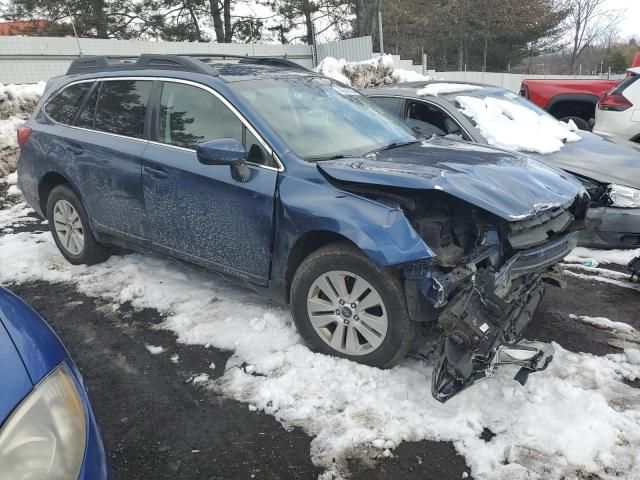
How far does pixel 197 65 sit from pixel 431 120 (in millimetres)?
2814

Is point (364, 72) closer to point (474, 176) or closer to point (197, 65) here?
point (197, 65)

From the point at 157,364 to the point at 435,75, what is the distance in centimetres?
2332

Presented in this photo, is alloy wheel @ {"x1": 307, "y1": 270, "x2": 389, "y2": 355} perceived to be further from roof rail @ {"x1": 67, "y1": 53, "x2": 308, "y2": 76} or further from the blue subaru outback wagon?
roof rail @ {"x1": 67, "y1": 53, "x2": 308, "y2": 76}

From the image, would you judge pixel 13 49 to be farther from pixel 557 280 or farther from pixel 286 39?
pixel 286 39

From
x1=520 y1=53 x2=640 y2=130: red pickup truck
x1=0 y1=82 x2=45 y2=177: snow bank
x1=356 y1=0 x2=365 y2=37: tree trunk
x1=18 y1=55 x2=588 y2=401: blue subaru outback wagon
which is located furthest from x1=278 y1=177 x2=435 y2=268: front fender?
x1=356 y1=0 x2=365 y2=37: tree trunk

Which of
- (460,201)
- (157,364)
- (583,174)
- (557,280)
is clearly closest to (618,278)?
(583,174)

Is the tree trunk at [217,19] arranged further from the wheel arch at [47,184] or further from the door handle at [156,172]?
the door handle at [156,172]

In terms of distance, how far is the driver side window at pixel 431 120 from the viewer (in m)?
5.39

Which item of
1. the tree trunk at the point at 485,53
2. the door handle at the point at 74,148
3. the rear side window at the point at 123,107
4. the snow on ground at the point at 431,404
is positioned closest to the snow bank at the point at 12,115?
the door handle at the point at 74,148

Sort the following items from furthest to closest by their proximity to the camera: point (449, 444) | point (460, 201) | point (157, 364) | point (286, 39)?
point (286, 39), point (157, 364), point (460, 201), point (449, 444)

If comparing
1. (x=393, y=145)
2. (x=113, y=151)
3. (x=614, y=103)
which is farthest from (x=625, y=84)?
(x=113, y=151)

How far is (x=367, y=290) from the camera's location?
2924 mm

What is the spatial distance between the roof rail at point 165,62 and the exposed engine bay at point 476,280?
189 cm

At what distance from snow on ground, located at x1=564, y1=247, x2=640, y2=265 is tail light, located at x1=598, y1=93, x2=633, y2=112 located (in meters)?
3.22
